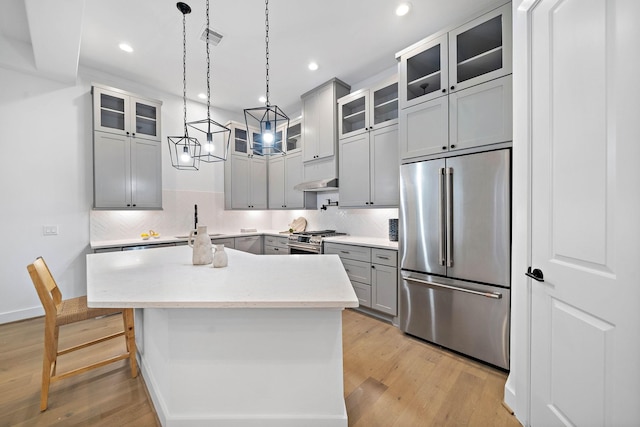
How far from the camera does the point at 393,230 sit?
3.15 metres

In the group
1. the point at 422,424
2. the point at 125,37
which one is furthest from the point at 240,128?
the point at 422,424

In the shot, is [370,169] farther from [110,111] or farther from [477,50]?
[110,111]

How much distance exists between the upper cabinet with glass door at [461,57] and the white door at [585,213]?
0.68 meters

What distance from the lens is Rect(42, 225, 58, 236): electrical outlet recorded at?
3096 millimetres

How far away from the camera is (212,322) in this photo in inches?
51.3

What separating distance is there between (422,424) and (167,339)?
156 centimetres

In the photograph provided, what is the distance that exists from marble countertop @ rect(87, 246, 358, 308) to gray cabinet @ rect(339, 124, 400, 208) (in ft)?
4.85

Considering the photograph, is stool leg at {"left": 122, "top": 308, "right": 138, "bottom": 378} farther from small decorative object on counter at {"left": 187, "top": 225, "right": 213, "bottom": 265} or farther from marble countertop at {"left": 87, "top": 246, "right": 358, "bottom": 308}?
small decorative object on counter at {"left": 187, "top": 225, "right": 213, "bottom": 265}

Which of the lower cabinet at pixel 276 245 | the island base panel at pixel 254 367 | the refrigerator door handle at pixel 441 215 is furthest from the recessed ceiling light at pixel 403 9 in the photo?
the lower cabinet at pixel 276 245

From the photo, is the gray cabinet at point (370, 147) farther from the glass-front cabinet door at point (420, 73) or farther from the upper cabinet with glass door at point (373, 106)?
the glass-front cabinet door at point (420, 73)

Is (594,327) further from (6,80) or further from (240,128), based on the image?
(6,80)

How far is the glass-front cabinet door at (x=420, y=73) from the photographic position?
8.19 feet

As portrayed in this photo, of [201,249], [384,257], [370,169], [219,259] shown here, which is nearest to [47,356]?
[201,249]

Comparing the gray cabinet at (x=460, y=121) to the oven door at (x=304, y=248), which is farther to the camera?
the oven door at (x=304, y=248)
